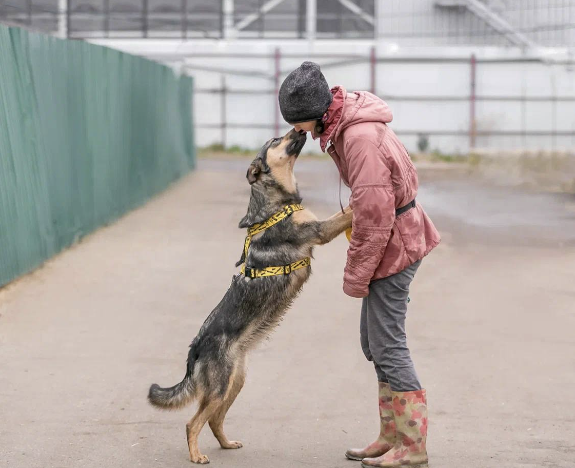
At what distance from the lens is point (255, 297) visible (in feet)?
15.8

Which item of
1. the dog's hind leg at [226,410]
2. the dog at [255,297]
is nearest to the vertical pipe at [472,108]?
the dog at [255,297]

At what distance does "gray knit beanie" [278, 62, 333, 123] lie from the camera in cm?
422

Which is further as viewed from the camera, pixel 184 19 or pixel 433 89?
pixel 184 19

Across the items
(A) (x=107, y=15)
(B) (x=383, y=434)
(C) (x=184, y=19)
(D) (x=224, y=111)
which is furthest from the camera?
(A) (x=107, y=15)

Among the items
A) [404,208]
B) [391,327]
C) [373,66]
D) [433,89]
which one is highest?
[373,66]

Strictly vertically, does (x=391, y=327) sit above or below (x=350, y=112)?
below

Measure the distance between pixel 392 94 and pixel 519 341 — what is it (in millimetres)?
21402

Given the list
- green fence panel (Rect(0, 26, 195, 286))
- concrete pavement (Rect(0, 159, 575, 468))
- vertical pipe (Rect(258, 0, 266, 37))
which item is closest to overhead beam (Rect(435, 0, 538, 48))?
vertical pipe (Rect(258, 0, 266, 37))

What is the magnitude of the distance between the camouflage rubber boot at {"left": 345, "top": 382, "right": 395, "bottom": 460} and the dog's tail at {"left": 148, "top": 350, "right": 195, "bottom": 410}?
0.82 metres

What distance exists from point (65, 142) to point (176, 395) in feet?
19.5

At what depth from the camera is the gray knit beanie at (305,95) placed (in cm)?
422

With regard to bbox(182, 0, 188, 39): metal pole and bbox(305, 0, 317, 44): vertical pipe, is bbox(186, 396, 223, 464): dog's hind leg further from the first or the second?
bbox(182, 0, 188, 39): metal pole

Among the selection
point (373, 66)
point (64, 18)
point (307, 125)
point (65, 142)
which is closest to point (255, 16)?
point (373, 66)

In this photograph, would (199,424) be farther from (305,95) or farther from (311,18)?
(311,18)
